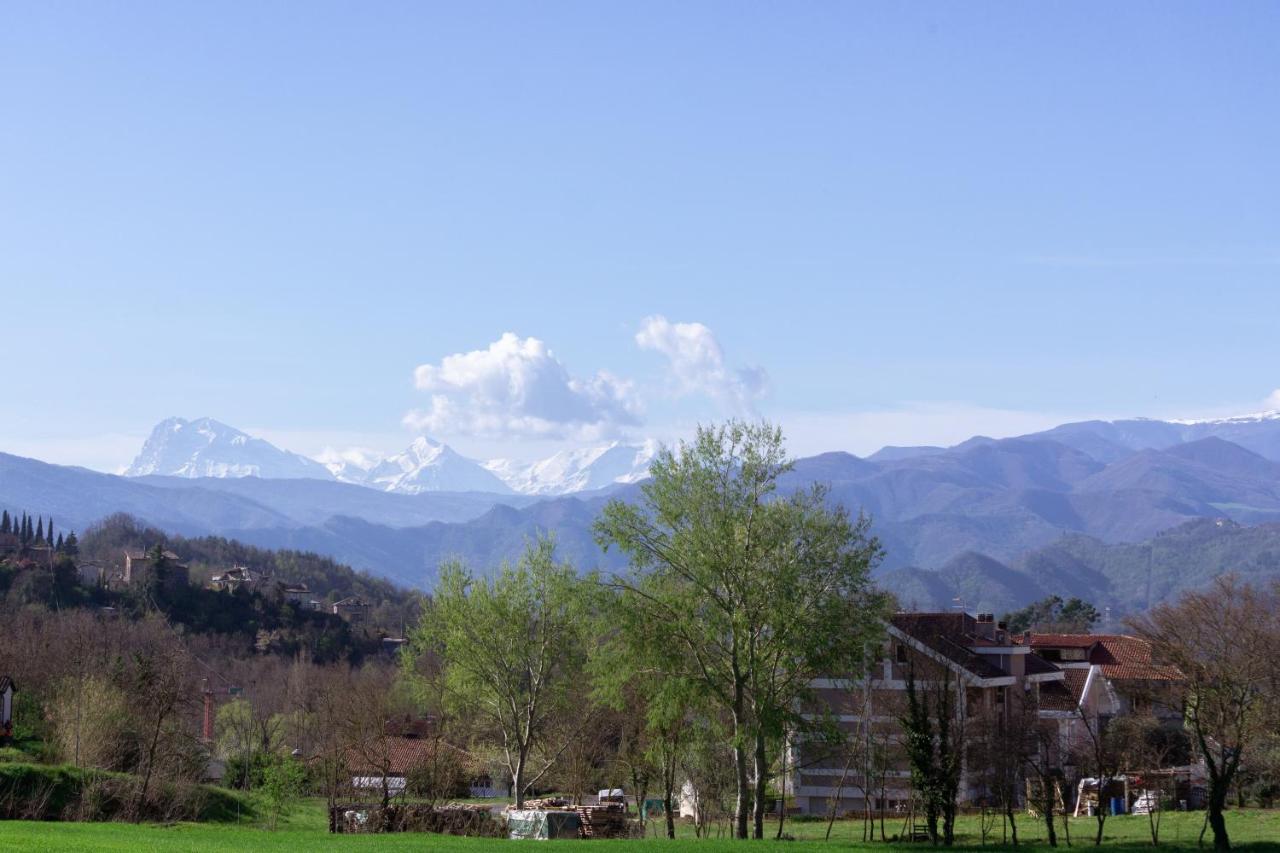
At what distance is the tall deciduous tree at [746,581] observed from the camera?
42812 mm

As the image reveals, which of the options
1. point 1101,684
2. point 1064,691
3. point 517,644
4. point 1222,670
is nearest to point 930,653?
point 1064,691

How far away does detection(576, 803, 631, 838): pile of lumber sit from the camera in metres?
49.3

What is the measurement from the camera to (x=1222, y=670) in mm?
42469

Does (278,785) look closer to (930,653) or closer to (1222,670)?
(930,653)

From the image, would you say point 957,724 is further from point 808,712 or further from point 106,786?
point 106,786

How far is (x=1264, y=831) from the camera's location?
45.7 m

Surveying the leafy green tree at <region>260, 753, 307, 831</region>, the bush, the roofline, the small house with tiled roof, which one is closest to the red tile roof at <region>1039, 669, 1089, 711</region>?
the small house with tiled roof

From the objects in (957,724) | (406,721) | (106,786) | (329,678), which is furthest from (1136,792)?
(329,678)

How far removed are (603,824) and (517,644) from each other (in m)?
9.53

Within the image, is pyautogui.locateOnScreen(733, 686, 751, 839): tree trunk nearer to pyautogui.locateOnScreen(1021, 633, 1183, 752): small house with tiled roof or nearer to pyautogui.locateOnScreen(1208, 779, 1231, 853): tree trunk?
pyautogui.locateOnScreen(1021, 633, 1183, 752): small house with tiled roof

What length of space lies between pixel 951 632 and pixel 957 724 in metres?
22.0

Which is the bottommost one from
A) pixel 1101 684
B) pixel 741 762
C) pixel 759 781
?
pixel 759 781

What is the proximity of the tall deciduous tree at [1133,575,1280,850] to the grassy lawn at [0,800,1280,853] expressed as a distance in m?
2.71

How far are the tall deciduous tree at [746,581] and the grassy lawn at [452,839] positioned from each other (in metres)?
4.52
